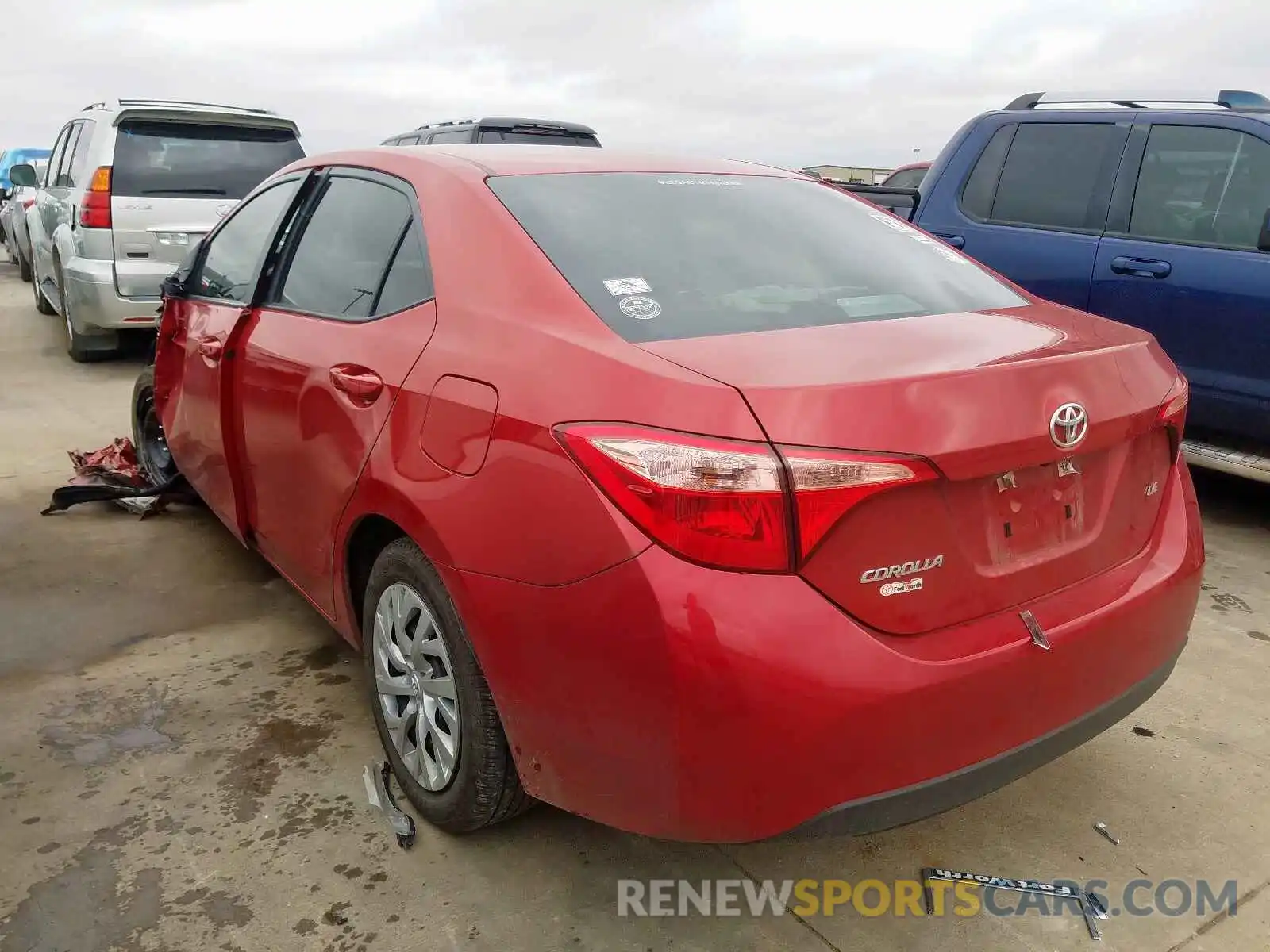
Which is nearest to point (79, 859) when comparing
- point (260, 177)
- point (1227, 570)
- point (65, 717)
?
point (65, 717)

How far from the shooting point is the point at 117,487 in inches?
187

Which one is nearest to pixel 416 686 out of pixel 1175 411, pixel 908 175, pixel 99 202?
pixel 1175 411

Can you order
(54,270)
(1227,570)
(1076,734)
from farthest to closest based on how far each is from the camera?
(54,270)
(1227,570)
(1076,734)

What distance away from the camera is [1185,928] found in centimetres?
217

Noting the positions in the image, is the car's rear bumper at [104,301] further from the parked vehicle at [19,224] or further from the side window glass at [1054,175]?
the side window glass at [1054,175]

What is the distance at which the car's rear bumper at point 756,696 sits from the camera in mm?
1678

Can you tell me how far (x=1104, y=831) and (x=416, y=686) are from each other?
65.8 inches

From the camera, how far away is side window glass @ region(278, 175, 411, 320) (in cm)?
263

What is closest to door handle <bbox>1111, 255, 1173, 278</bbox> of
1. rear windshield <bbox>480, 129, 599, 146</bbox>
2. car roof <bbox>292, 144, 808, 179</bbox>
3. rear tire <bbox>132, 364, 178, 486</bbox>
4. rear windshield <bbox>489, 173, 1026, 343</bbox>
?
rear windshield <bbox>489, 173, 1026, 343</bbox>

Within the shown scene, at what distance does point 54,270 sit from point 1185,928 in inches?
366

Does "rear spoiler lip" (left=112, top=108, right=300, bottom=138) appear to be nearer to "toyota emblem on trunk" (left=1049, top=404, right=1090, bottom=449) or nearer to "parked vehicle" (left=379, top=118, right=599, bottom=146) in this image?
"parked vehicle" (left=379, top=118, right=599, bottom=146)

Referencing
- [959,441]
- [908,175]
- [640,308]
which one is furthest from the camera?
[908,175]

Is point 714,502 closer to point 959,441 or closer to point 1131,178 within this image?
point 959,441

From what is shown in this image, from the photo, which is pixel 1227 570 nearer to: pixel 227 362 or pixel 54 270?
pixel 227 362
